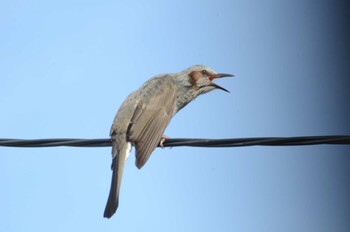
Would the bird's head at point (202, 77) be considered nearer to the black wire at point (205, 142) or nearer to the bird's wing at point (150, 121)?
the bird's wing at point (150, 121)

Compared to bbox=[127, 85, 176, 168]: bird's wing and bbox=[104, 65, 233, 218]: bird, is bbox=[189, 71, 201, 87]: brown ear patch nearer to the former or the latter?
bbox=[104, 65, 233, 218]: bird

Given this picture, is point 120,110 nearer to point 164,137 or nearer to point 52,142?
point 164,137

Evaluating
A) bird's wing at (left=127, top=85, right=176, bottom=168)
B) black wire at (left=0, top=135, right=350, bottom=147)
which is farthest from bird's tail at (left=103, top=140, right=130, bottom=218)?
black wire at (left=0, top=135, right=350, bottom=147)

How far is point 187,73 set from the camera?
8578mm

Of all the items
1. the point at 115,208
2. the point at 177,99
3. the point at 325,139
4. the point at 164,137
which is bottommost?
the point at 115,208

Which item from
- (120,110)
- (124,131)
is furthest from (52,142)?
(120,110)

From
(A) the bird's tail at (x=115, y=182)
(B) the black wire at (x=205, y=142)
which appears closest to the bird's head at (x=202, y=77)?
(A) the bird's tail at (x=115, y=182)

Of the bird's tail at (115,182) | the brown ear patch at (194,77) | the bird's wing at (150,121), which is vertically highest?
the brown ear patch at (194,77)

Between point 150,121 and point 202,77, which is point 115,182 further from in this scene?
point 202,77

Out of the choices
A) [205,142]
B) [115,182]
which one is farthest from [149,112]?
[205,142]

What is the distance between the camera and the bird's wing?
265 inches

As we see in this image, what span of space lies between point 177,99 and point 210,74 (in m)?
0.73

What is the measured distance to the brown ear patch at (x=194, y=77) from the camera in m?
8.43

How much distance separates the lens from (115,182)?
6.48 m
